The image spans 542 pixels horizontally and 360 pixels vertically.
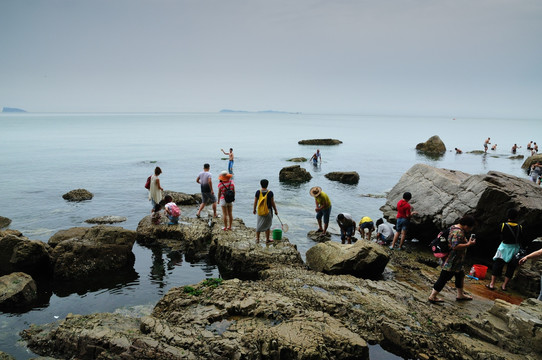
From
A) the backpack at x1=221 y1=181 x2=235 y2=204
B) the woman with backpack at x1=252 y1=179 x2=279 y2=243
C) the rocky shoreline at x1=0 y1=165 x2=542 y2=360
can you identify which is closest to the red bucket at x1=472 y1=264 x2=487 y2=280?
the rocky shoreline at x1=0 y1=165 x2=542 y2=360

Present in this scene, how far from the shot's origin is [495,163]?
172 ft

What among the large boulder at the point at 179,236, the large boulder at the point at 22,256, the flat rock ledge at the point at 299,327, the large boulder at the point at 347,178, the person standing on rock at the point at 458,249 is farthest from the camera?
the large boulder at the point at 347,178

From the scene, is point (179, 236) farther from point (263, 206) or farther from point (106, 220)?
point (106, 220)

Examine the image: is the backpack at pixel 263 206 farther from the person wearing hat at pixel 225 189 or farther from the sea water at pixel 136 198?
the sea water at pixel 136 198

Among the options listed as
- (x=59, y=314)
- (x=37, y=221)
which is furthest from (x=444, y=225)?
(x=37, y=221)

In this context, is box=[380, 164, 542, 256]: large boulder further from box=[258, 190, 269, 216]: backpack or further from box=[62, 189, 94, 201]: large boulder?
box=[62, 189, 94, 201]: large boulder

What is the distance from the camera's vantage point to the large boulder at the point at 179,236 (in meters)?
14.0

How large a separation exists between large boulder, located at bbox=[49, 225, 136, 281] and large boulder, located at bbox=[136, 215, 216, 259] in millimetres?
1974

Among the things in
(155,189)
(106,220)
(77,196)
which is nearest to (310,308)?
(155,189)

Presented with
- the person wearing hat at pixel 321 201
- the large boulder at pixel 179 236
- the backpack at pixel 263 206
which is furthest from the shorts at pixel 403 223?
the large boulder at pixel 179 236

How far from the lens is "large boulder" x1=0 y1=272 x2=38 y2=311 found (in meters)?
9.44

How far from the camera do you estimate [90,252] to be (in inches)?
473

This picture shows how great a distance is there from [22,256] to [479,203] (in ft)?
52.9

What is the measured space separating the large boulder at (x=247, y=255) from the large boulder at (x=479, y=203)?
254 inches
